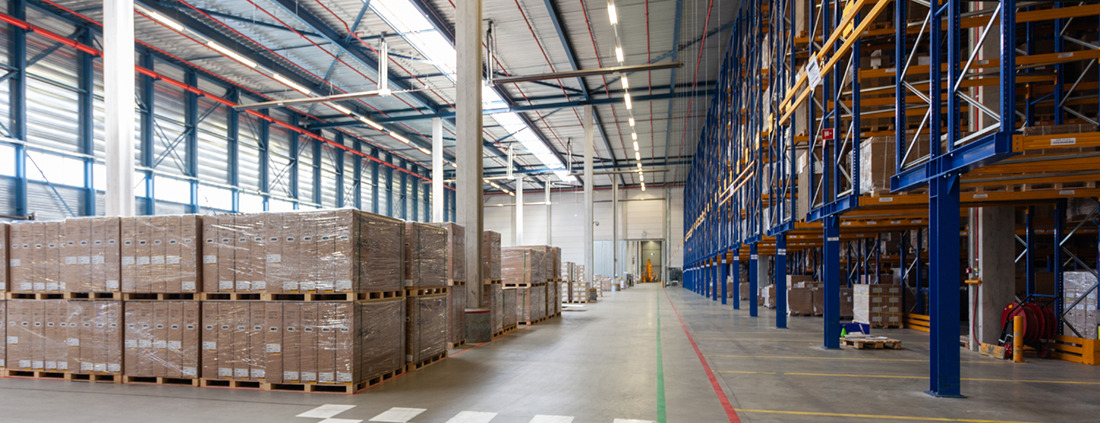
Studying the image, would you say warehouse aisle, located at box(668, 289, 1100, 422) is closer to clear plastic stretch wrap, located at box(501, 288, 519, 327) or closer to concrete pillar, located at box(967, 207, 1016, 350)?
concrete pillar, located at box(967, 207, 1016, 350)

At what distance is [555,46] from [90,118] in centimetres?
1449

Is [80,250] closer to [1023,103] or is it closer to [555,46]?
[1023,103]

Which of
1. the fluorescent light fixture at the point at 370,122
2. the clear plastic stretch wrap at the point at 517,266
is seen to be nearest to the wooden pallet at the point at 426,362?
the clear plastic stretch wrap at the point at 517,266

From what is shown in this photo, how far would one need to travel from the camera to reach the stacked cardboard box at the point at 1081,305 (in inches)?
338

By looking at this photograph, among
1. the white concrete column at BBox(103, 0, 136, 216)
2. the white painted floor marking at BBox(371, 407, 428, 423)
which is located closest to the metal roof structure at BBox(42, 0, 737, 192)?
the white concrete column at BBox(103, 0, 136, 216)

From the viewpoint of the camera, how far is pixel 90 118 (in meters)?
17.7

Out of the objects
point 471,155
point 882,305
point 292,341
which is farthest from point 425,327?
point 882,305

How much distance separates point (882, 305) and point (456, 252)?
964cm

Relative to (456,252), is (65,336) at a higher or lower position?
lower

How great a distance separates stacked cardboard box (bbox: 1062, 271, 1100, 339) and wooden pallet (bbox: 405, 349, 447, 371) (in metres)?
9.52

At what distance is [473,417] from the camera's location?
545 cm

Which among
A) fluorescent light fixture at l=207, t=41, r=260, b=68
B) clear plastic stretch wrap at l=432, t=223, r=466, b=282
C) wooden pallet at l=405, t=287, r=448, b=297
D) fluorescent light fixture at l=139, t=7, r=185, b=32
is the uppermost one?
fluorescent light fixture at l=139, t=7, r=185, b=32

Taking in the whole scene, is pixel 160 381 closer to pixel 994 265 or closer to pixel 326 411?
pixel 326 411

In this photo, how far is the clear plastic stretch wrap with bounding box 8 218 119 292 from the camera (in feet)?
24.1
